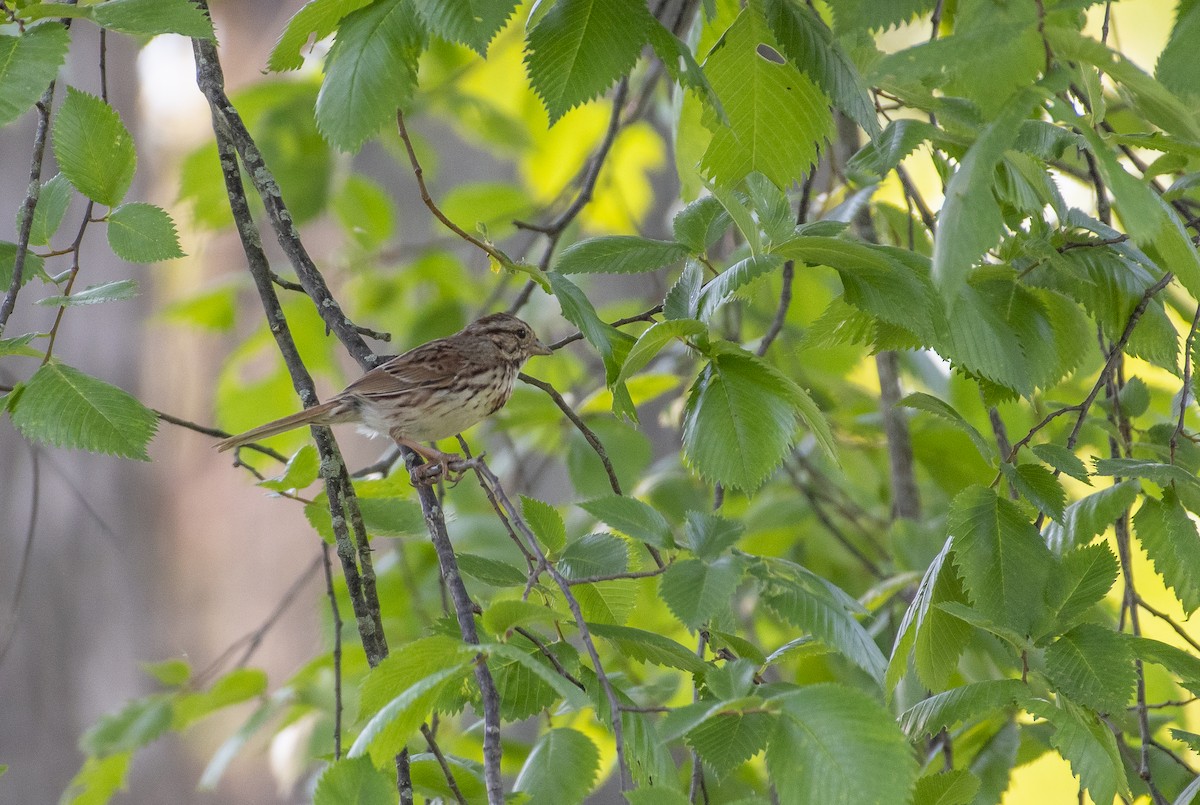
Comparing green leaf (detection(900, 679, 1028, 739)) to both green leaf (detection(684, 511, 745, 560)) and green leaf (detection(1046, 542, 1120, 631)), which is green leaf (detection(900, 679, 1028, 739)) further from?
green leaf (detection(684, 511, 745, 560))

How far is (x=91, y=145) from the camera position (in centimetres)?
178

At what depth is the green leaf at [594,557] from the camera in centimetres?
159

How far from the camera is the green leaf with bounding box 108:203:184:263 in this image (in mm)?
1824

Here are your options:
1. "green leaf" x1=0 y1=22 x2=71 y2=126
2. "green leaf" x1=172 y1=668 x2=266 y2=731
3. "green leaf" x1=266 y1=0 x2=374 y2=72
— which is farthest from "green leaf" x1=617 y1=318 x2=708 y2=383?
"green leaf" x1=172 y1=668 x2=266 y2=731

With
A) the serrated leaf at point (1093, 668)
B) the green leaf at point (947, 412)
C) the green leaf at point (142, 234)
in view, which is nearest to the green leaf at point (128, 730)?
the green leaf at point (142, 234)

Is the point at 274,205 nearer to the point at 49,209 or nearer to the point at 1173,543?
the point at 49,209

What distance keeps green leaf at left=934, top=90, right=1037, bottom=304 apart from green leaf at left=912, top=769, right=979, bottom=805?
0.79m

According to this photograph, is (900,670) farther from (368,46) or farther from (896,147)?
(368,46)

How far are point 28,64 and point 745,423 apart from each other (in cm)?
106

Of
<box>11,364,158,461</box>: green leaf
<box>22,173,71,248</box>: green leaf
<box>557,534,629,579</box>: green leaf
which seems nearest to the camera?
<box>557,534,629,579</box>: green leaf

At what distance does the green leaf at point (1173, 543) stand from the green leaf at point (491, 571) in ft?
3.09

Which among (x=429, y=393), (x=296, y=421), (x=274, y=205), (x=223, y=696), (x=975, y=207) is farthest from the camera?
(x=223, y=696)

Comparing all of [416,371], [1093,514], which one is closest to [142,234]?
[416,371]

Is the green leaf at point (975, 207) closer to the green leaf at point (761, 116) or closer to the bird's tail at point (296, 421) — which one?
the green leaf at point (761, 116)
